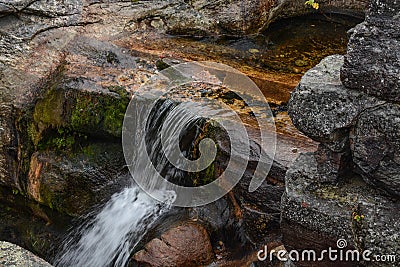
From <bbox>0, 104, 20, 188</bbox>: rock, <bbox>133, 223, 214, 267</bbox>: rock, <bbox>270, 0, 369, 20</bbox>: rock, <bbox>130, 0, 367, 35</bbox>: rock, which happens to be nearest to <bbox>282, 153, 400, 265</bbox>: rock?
<bbox>133, 223, 214, 267</bbox>: rock

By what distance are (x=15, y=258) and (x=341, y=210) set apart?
1.77 m

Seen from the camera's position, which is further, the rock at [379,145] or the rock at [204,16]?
the rock at [204,16]

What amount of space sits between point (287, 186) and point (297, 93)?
0.57m

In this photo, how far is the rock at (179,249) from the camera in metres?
4.76

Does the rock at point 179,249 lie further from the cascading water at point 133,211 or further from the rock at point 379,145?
the rock at point 379,145

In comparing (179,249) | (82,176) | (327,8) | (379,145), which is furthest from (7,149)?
(327,8)

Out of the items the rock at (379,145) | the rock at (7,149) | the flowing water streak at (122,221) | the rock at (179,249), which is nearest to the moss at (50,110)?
the rock at (7,149)

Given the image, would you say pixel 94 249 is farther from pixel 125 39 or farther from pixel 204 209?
pixel 125 39

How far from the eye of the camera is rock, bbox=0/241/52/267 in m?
2.99

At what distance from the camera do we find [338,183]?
3223mm

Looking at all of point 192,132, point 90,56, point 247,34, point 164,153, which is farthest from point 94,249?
point 247,34

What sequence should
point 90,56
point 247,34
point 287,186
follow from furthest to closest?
point 247,34 → point 90,56 → point 287,186

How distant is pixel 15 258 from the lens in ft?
9.95

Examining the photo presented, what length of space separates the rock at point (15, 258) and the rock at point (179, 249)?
5.89 ft
